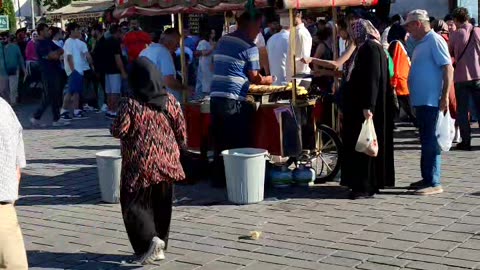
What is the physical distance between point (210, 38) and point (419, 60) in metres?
7.70

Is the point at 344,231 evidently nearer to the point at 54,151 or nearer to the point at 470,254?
the point at 470,254

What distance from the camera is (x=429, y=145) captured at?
7.95m

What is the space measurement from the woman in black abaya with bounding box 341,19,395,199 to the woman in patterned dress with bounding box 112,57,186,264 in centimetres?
247

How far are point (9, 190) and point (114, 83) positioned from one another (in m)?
11.6

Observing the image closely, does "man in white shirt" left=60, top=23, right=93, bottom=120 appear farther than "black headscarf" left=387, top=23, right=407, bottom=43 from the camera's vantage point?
Yes

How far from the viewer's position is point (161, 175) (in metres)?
5.91

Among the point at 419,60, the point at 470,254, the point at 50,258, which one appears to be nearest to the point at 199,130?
the point at 419,60

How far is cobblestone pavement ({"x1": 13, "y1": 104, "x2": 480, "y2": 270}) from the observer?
6.01m

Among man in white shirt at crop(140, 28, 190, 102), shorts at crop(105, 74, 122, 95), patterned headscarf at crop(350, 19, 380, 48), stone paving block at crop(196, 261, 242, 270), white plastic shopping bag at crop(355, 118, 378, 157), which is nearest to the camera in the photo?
stone paving block at crop(196, 261, 242, 270)

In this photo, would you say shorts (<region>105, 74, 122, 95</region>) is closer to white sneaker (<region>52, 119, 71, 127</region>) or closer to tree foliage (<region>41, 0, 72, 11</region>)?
white sneaker (<region>52, 119, 71, 127</region>)

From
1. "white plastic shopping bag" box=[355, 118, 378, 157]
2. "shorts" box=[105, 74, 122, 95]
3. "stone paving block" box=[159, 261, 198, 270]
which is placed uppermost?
"shorts" box=[105, 74, 122, 95]

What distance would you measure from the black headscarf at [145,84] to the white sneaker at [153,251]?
1.03 meters

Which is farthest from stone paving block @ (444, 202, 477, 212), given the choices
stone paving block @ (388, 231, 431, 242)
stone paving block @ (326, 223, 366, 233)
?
stone paving block @ (326, 223, 366, 233)

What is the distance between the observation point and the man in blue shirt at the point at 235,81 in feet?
26.9
